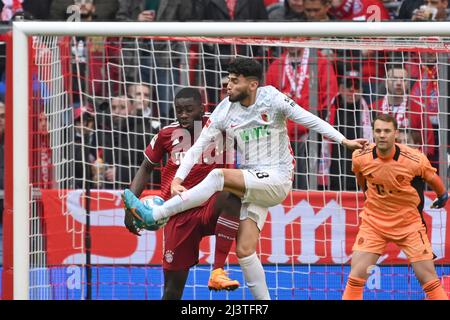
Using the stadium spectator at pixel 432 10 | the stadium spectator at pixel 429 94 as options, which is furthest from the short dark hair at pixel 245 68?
the stadium spectator at pixel 432 10

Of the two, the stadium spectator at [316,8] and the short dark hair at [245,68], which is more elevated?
the stadium spectator at [316,8]

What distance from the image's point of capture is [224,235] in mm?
8883

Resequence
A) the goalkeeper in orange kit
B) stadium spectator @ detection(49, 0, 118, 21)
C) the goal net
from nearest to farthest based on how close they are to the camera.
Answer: the goalkeeper in orange kit, the goal net, stadium spectator @ detection(49, 0, 118, 21)

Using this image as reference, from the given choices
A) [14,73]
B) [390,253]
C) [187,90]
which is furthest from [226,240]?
[390,253]

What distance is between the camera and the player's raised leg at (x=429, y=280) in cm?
940

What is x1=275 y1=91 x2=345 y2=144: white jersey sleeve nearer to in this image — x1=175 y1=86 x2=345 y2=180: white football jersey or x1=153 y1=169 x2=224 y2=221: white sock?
x1=175 y1=86 x2=345 y2=180: white football jersey

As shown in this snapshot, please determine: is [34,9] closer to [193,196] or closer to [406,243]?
[193,196]

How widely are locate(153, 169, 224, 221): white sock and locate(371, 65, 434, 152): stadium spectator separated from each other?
113 inches

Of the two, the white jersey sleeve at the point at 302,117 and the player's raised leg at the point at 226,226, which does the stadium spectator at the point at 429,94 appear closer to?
the white jersey sleeve at the point at 302,117

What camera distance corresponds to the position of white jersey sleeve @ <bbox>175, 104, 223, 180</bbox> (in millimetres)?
8656

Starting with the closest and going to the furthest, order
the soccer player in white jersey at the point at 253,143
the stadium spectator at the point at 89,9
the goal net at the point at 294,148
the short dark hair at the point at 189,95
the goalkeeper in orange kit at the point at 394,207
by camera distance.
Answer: the soccer player in white jersey at the point at 253,143
the short dark hair at the point at 189,95
the goalkeeper in orange kit at the point at 394,207
the goal net at the point at 294,148
the stadium spectator at the point at 89,9

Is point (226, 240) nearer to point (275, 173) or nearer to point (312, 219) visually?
point (275, 173)

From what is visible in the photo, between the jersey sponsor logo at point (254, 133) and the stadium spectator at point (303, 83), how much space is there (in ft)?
7.07

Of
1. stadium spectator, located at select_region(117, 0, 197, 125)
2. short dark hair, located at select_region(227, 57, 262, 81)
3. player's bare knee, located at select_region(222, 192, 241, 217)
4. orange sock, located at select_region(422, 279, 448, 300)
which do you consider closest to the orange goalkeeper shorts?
orange sock, located at select_region(422, 279, 448, 300)
